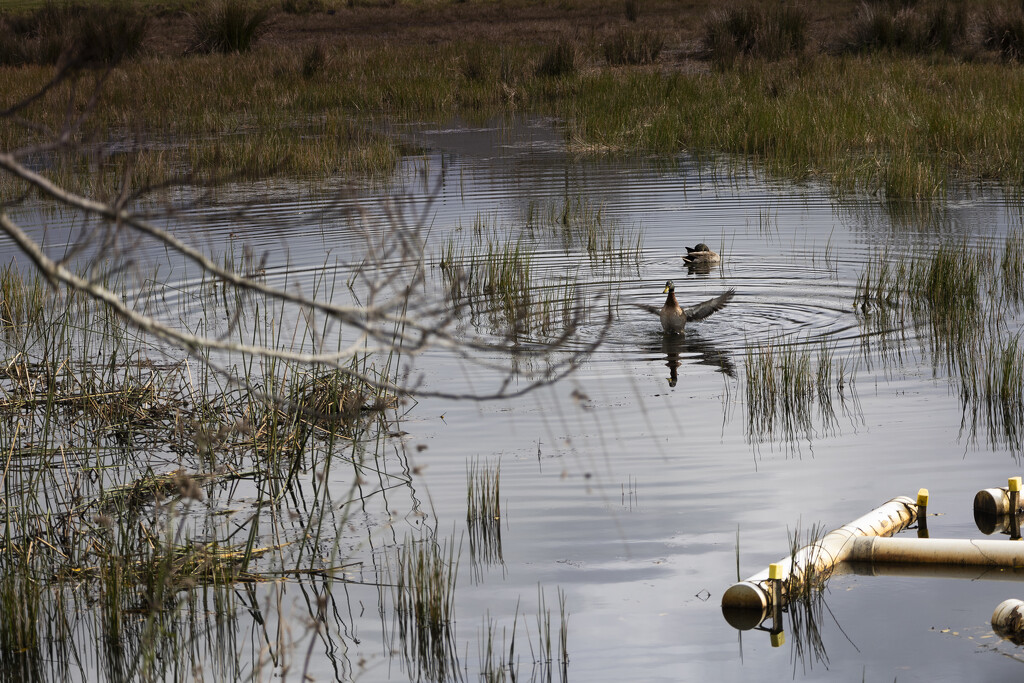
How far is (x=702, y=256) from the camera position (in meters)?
12.1

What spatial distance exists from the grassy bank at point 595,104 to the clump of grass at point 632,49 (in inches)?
3.0

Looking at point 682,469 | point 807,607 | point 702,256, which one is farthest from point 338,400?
point 702,256

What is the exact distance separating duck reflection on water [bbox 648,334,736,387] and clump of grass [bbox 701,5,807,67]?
1877cm

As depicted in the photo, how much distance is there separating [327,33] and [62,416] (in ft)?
138

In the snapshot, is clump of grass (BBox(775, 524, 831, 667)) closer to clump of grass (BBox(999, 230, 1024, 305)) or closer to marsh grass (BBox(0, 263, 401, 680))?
marsh grass (BBox(0, 263, 401, 680))

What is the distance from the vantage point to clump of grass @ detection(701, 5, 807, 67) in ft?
93.6

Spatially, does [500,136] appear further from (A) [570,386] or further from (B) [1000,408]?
(B) [1000,408]

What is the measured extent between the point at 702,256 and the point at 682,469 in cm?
544

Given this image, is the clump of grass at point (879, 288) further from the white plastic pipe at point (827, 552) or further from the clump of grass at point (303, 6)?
the clump of grass at point (303, 6)

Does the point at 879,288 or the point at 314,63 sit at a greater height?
the point at 314,63

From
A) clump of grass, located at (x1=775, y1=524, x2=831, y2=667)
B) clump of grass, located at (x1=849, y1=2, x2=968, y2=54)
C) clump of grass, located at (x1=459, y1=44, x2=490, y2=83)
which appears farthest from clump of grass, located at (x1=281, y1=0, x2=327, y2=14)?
clump of grass, located at (x1=775, y1=524, x2=831, y2=667)

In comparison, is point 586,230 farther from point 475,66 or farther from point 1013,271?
point 475,66

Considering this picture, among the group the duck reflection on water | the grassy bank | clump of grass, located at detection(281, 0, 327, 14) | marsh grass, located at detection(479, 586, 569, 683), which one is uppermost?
clump of grass, located at detection(281, 0, 327, 14)

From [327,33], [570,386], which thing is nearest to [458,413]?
[570,386]
